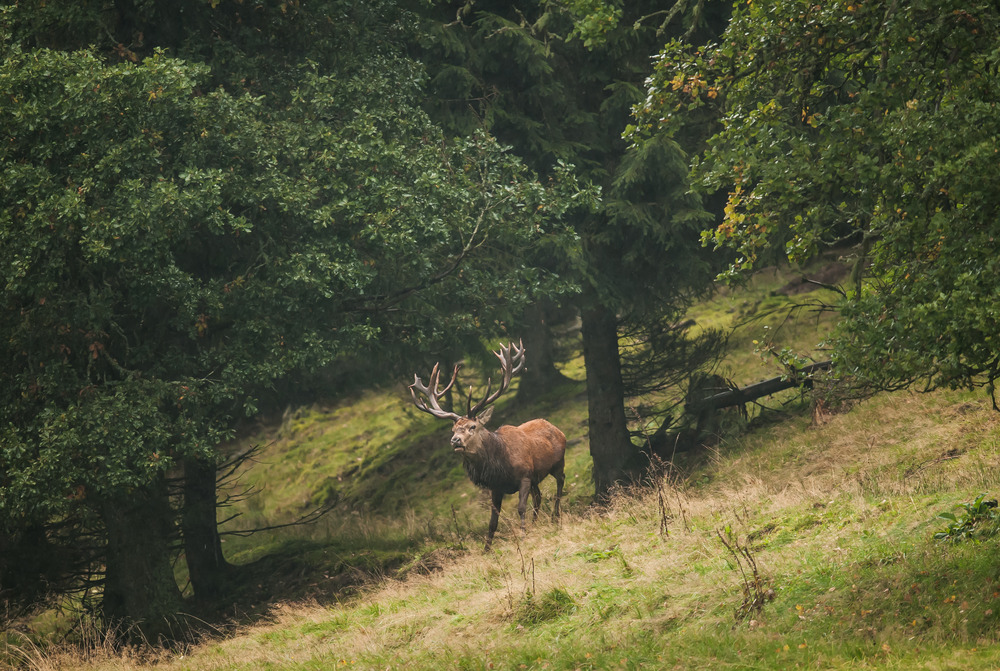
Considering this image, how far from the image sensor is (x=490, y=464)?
1548 cm

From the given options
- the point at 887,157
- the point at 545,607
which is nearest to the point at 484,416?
the point at 545,607

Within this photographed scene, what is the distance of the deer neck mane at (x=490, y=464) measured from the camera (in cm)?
1541

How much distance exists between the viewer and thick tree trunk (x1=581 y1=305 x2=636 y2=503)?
18578mm

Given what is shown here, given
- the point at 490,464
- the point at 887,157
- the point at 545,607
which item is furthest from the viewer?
the point at 490,464

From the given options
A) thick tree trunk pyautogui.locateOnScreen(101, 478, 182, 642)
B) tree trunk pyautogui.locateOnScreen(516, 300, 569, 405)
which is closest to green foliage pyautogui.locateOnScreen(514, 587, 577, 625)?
thick tree trunk pyautogui.locateOnScreen(101, 478, 182, 642)

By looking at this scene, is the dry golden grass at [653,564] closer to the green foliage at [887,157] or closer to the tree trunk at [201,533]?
the green foliage at [887,157]

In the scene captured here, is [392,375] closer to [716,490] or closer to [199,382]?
[199,382]

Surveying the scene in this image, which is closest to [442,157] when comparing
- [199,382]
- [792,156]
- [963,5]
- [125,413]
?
[199,382]

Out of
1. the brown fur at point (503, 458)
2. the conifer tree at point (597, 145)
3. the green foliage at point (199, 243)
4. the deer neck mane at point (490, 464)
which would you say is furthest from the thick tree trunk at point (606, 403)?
the deer neck mane at point (490, 464)

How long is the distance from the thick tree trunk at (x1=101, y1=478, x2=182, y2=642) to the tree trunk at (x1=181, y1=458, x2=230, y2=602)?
2.47 metres

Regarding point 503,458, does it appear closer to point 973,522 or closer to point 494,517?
point 494,517

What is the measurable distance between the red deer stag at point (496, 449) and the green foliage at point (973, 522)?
705cm

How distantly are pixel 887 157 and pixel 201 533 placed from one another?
541 inches

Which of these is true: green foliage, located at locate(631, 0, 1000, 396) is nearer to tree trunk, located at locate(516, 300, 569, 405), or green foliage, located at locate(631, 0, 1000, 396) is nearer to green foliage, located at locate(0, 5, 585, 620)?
green foliage, located at locate(0, 5, 585, 620)
